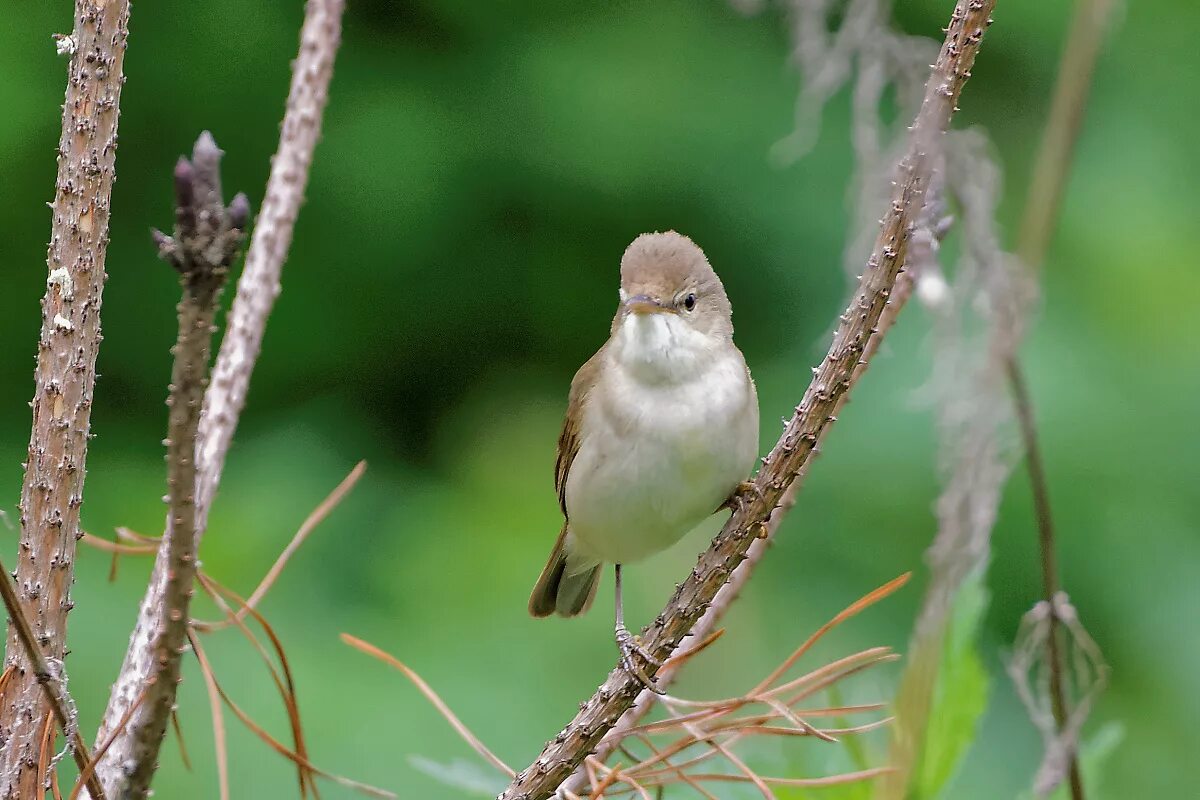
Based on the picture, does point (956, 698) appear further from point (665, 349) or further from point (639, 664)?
point (665, 349)

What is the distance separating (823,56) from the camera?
1488 millimetres

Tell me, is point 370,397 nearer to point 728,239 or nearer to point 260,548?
point 260,548

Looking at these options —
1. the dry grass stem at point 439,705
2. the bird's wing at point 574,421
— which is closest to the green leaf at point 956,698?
the dry grass stem at point 439,705

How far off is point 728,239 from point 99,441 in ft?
4.29

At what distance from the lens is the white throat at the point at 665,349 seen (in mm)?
1611

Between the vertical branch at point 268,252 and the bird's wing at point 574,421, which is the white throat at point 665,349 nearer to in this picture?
the bird's wing at point 574,421

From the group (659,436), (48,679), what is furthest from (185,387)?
(659,436)

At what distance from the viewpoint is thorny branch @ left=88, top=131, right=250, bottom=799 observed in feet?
1.68

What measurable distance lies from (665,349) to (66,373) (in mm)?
882

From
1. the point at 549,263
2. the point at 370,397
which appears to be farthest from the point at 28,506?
the point at 549,263

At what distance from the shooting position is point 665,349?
63.7 inches

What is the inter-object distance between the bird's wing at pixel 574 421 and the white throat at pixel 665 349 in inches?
3.7

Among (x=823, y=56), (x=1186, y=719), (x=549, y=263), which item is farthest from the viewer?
(x=549, y=263)

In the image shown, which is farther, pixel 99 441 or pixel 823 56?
pixel 99 441
